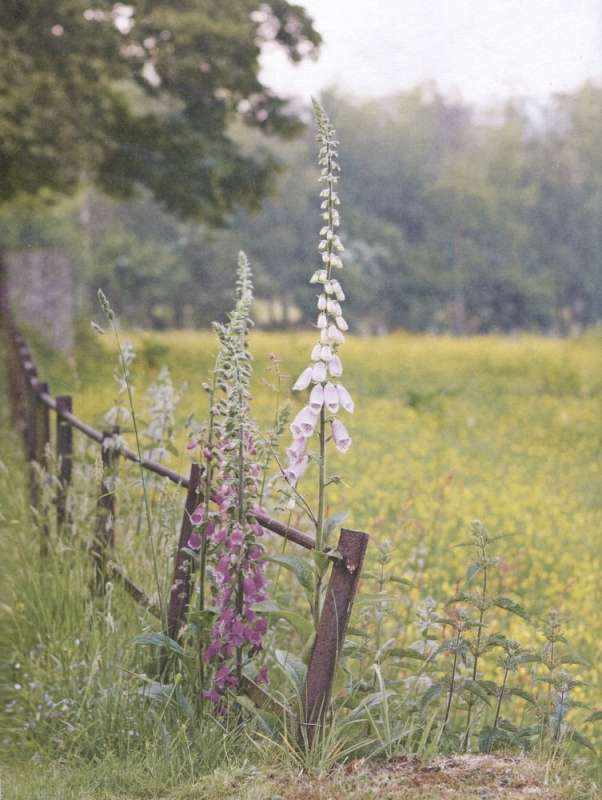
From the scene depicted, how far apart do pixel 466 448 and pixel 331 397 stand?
9.05m

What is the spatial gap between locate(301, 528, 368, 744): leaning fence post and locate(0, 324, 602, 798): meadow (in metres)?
0.21

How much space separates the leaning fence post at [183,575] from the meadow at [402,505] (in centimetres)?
7

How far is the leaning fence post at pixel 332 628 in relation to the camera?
336 cm

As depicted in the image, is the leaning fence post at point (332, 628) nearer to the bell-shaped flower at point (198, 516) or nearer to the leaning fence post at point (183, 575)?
the bell-shaped flower at point (198, 516)

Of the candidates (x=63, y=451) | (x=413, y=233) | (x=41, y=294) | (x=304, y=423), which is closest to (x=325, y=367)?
(x=304, y=423)

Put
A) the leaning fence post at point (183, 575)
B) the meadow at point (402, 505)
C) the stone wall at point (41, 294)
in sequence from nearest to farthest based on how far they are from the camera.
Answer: the leaning fence post at point (183, 575)
the meadow at point (402, 505)
the stone wall at point (41, 294)

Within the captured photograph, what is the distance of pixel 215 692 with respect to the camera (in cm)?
384

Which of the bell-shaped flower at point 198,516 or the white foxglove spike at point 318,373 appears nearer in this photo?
the white foxglove spike at point 318,373

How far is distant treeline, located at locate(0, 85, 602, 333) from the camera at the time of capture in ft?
136

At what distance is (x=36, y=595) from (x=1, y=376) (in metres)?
9.46

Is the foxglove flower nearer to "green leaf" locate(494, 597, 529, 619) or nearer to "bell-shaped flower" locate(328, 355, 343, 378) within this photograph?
"bell-shaped flower" locate(328, 355, 343, 378)

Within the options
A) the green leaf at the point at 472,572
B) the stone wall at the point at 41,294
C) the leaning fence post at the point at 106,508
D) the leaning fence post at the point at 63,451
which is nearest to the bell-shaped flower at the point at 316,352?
the green leaf at the point at 472,572

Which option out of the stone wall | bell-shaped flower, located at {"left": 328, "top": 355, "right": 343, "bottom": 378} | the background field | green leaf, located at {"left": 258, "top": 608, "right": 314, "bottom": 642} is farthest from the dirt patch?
the stone wall

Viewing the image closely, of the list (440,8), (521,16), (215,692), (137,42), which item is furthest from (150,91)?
(440,8)
